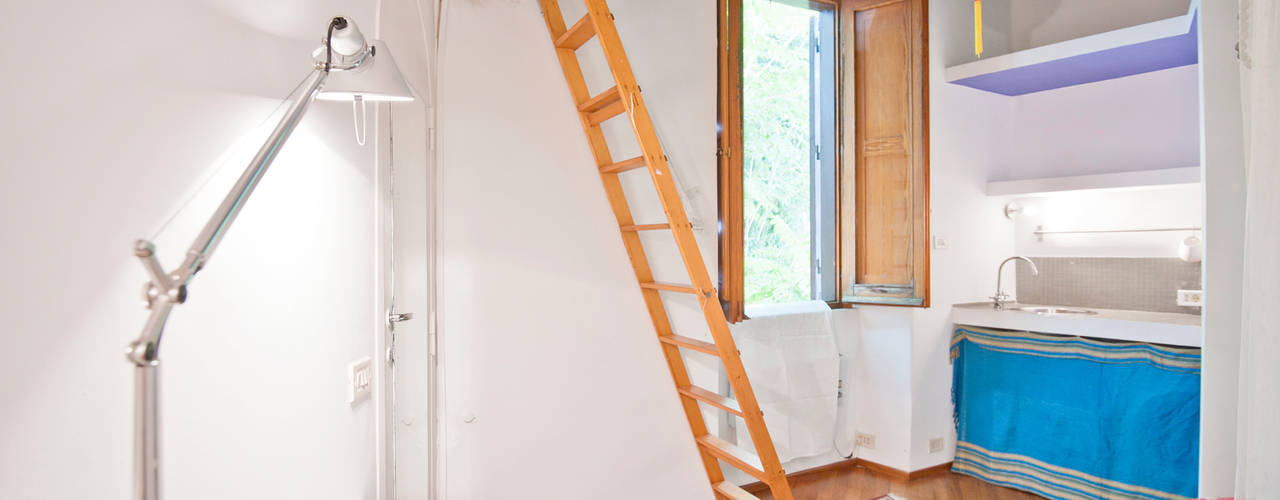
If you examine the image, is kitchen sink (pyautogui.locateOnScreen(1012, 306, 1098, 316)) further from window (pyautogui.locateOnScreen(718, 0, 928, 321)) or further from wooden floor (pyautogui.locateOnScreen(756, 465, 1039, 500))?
wooden floor (pyautogui.locateOnScreen(756, 465, 1039, 500))

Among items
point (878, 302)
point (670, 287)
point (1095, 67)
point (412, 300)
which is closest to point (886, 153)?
point (878, 302)

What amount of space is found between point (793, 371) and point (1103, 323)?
1.50 meters

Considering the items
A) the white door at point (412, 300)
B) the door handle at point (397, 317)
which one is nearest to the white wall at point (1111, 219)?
the white door at point (412, 300)

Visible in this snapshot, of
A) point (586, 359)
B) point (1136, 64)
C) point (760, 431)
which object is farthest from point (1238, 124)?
point (586, 359)

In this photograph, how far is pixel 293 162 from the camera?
A: 1.41 metres

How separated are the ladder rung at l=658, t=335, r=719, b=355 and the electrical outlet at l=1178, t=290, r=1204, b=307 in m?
2.68

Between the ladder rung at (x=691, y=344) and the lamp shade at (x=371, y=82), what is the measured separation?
4.42 feet

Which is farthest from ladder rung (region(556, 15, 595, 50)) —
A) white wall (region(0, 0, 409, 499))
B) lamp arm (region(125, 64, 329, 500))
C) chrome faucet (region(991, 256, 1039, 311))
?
chrome faucet (region(991, 256, 1039, 311))

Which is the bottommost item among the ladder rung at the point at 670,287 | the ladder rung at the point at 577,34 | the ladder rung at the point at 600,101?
the ladder rung at the point at 670,287

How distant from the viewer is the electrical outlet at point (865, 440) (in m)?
3.60

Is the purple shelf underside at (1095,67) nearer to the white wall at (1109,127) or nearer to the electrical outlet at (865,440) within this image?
the white wall at (1109,127)

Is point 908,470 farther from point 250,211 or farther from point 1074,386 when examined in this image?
point 250,211

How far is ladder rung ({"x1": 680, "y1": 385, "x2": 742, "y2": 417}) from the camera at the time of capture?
7.24ft

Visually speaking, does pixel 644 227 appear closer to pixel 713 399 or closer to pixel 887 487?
pixel 713 399
